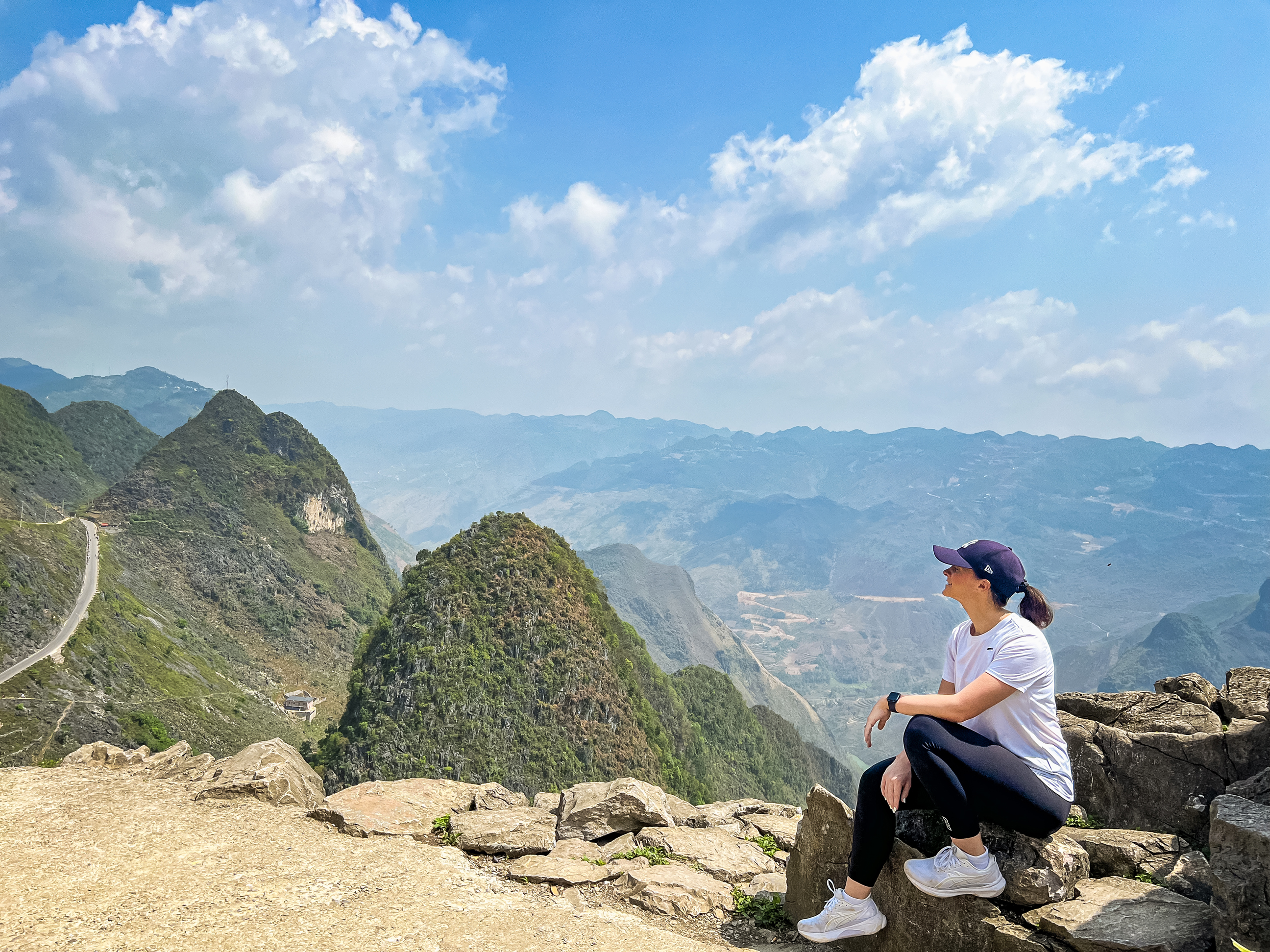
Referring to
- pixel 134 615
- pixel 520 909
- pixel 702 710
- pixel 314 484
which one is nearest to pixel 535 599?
pixel 702 710

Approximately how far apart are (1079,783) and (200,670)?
79.7m

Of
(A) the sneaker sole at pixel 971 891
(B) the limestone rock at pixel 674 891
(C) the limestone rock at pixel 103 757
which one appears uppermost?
(A) the sneaker sole at pixel 971 891

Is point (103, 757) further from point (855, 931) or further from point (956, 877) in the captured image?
point (956, 877)

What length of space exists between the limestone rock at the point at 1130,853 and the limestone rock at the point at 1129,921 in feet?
1.48

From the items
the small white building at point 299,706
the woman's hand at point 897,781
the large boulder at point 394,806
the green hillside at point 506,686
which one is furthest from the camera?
the small white building at point 299,706

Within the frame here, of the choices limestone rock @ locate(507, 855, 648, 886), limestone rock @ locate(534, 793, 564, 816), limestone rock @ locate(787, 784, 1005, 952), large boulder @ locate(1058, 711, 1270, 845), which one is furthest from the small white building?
large boulder @ locate(1058, 711, 1270, 845)

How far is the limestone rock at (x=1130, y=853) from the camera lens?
5.80 metres

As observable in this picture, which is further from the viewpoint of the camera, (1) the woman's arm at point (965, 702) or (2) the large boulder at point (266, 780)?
(2) the large boulder at point (266, 780)

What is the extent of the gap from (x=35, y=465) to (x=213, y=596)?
47.0 m

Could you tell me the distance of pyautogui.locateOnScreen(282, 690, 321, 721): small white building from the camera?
2751 inches

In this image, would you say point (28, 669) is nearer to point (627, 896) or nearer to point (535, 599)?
point (535, 599)

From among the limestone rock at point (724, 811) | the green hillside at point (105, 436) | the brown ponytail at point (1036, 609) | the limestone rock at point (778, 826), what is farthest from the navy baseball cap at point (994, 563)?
the green hillside at point (105, 436)

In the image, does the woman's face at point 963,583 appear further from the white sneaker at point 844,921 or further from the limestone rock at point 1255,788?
the limestone rock at point 1255,788

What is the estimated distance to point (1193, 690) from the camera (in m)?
8.74
